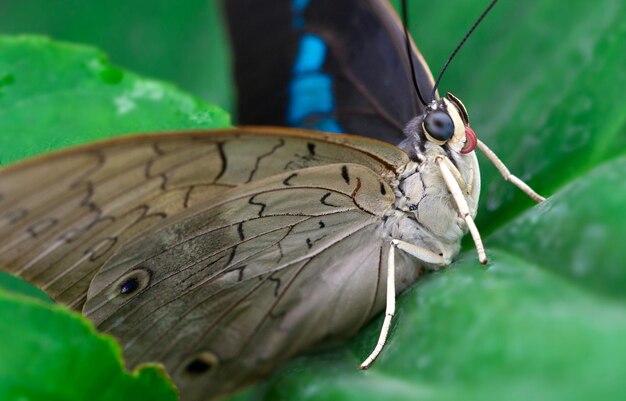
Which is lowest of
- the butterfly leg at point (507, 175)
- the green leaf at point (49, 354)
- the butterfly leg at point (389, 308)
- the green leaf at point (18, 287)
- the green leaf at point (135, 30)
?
the butterfly leg at point (389, 308)

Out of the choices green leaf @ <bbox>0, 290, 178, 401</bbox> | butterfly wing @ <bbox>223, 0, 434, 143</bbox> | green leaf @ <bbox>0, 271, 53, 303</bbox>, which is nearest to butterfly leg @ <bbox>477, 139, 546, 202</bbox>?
butterfly wing @ <bbox>223, 0, 434, 143</bbox>

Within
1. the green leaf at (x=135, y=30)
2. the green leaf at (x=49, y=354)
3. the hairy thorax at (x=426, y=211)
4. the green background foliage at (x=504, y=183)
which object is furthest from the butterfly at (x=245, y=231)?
the green leaf at (x=135, y=30)

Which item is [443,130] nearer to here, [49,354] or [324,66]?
[324,66]

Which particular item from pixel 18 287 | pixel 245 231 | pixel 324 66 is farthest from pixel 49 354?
pixel 324 66

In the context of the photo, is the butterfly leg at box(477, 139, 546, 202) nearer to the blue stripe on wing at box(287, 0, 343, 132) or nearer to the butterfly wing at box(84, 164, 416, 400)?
the butterfly wing at box(84, 164, 416, 400)

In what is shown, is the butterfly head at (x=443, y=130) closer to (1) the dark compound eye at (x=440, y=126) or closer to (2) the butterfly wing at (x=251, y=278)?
(1) the dark compound eye at (x=440, y=126)
